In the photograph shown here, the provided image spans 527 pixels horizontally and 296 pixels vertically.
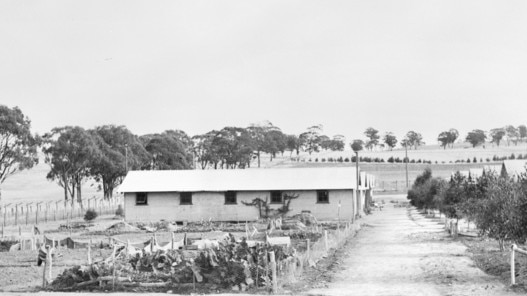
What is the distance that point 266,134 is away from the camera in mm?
166000

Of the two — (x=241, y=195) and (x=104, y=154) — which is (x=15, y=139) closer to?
(x=104, y=154)

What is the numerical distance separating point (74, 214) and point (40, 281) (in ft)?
154

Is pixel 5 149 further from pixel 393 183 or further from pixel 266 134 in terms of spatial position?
pixel 266 134

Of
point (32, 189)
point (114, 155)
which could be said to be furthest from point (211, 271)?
point (32, 189)

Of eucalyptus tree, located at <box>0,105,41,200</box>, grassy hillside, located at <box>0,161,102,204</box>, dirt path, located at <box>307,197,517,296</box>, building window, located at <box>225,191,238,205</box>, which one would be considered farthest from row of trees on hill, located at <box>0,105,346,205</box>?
dirt path, located at <box>307,197,517,296</box>

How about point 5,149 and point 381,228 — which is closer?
point 381,228

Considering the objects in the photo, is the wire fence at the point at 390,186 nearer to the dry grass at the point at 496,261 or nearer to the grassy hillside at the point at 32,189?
the grassy hillside at the point at 32,189

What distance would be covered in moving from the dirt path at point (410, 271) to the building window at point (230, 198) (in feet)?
65.1

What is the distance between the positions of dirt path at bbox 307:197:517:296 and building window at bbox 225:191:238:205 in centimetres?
1986

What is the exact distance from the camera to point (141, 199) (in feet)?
180

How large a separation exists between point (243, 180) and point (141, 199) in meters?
7.73

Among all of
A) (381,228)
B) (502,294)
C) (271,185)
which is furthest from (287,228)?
(502,294)

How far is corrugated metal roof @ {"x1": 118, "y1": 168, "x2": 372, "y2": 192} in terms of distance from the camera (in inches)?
2094

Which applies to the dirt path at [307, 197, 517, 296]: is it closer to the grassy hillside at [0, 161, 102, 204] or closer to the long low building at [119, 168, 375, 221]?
the long low building at [119, 168, 375, 221]
